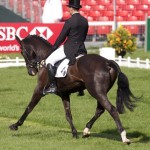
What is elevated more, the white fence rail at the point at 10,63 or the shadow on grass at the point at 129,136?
the shadow on grass at the point at 129,136

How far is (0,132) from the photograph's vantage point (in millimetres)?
13023

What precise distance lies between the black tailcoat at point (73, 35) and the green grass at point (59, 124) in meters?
1.69

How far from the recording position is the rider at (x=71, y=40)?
478 inches

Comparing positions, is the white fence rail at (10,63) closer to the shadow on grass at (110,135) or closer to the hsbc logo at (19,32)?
the hsbc logo at (19,32)

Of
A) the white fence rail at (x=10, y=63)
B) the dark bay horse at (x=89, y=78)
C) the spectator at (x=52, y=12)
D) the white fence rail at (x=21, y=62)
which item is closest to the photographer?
the dark bay horse at (x=89, y=78)

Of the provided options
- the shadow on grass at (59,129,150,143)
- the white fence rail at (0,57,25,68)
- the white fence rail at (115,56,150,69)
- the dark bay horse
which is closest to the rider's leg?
the dark bay horse

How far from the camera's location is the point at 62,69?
12.2 meters

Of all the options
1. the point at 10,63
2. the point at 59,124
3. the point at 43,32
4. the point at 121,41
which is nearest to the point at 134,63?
the point at 121,41

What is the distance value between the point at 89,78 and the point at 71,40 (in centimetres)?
101

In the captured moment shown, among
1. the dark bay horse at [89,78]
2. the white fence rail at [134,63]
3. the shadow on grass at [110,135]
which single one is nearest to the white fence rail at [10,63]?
the white fence rail at [134,63]

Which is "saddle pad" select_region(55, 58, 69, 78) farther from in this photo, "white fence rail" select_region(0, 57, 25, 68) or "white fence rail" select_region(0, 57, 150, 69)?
"white fence rail" select_region(0, 57, 25, 68)

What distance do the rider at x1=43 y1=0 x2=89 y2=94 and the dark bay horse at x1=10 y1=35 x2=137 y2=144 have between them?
7.9 inches

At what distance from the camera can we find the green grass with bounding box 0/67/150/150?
11.5 meters

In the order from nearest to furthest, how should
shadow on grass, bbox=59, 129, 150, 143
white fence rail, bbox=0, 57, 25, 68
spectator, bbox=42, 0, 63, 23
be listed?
1. shadow on grass, bbox=59, 129, 150, 143
2. white fence rail, bbox=0, 57, 25, 68
3. spectator, bbox=42, 0, 63, 23
